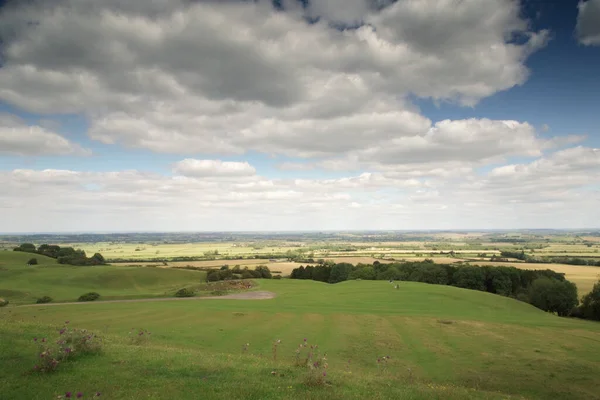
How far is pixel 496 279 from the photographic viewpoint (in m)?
90.1

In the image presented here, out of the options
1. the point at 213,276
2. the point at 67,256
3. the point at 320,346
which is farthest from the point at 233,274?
the point at 320,346

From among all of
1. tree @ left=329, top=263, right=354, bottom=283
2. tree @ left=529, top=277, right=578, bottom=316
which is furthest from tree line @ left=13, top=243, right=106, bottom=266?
tree @ left=529, top=277, right=578, bottom=316

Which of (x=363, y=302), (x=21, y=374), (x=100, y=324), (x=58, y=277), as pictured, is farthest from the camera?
(x=58, y=277)

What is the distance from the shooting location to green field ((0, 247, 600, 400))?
1324 centimetres

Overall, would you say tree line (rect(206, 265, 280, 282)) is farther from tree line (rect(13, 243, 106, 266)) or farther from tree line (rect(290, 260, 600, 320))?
tree line (rect(13, 243, 106, 266))

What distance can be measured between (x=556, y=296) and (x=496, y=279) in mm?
19565

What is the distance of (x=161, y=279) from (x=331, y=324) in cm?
6832

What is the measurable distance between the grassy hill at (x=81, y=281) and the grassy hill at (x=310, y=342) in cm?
2313

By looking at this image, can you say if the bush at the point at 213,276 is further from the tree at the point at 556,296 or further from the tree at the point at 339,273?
the tree at the point at 556,296

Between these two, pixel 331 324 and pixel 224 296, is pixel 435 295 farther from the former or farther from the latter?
pixel 224 296

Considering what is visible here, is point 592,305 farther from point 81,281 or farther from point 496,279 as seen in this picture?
point 81,281

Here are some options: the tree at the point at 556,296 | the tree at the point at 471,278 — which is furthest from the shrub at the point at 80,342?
the tree at the point at 471,278

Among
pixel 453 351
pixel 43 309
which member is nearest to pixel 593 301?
pixel 453 351

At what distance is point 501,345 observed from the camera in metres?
29.4
